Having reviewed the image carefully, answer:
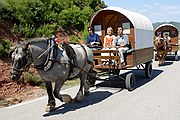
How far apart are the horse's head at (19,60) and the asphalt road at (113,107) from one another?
111 cm

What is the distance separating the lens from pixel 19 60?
19.8 feet

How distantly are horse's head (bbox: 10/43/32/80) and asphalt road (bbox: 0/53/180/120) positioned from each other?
3.63 ft

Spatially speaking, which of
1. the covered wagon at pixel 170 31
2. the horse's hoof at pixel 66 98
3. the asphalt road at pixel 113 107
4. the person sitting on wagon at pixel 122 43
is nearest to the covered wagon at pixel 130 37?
the person sitting on wagon at pixel 122 43

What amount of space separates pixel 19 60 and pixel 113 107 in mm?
2716

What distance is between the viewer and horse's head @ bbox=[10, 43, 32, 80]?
602cm

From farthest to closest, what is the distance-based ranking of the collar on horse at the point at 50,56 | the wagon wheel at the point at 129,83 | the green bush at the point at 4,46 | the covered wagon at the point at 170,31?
the covered wagon at the point at 170,31, the green bush at the point at 4,46, the wagon wheel at the point at 129,83, the collar on horse at the point at 50,56

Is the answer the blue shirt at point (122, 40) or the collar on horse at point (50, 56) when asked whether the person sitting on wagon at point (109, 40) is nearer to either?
the blue shirt at point (122, 40)

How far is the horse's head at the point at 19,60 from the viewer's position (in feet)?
19.7

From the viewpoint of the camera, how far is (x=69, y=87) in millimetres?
10055

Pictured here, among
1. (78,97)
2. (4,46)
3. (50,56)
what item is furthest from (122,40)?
(4,46)

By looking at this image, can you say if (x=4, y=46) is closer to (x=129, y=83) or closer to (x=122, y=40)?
(x=122, y=40)

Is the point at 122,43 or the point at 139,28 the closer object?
the point at 122,43

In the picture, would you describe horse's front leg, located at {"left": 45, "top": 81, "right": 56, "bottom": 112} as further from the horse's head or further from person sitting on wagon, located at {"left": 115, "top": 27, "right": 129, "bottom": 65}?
person sitting on wagon, located at {"left": 115, "top": 27, "right": 129, "bottom": 65}

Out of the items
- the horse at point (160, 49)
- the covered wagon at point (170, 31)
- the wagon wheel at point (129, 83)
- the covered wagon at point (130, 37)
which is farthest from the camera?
the covered wagon at point (170, 31)
